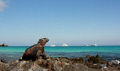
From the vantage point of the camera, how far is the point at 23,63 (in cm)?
606

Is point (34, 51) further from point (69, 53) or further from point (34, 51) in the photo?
point (69, 53)

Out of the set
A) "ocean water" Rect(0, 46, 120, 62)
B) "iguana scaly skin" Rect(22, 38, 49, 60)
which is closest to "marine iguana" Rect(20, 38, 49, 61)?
"iguana scaly skin" Rect(22, 38, 49, 60)

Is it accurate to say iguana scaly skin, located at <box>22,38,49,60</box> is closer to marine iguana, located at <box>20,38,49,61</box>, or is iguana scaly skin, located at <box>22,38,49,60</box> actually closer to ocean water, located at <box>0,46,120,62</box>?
marine iguana, located at <box>20,38,49,61</box>

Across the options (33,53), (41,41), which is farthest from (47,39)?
(33,53)

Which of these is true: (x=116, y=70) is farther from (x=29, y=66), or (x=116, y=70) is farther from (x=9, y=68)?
(x=9, y=68)

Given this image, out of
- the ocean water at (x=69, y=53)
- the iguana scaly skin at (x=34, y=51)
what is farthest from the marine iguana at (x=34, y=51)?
the ocean water at (x=69, y=53)

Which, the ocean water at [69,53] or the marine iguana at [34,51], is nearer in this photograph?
the marine iguana at [34,51]

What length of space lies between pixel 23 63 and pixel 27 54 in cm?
643

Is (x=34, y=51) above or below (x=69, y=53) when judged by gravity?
above

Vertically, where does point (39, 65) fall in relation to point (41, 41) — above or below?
below

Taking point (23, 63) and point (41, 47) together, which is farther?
point (41, 47)

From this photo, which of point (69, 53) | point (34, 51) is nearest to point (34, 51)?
point (34, 51)

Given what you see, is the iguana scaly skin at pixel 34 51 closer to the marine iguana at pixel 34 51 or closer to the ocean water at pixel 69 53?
the marine iguana at pixel 34 51

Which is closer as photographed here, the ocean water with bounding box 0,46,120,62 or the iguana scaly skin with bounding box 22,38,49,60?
the iguana scaly skin with bounding box 22,38,49,60
